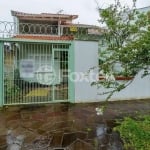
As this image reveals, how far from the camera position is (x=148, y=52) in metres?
5.91

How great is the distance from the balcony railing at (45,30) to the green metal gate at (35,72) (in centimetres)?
51

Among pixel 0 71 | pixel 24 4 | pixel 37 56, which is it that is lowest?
pixel 0 71

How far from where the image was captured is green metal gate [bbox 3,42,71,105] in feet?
32.1

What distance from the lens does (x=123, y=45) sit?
30.5 feet

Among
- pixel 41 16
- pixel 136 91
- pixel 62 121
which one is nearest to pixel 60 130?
pixel 62 121

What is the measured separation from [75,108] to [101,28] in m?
4.38

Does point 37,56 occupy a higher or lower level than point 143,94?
higher

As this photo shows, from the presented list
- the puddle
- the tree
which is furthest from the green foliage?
the tree

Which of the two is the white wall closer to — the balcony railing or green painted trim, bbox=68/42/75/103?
green painted trim, bbox=68/42/75/103

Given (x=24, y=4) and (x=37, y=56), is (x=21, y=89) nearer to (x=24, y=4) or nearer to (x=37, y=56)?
(x=37, y=56)

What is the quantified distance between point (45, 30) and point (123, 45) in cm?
342

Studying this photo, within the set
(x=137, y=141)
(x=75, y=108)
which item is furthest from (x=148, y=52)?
(x=75, y=108)

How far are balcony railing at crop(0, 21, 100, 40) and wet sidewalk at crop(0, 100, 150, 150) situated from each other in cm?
292

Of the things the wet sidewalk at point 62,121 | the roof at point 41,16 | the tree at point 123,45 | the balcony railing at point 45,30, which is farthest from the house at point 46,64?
the roof at point 41,16
